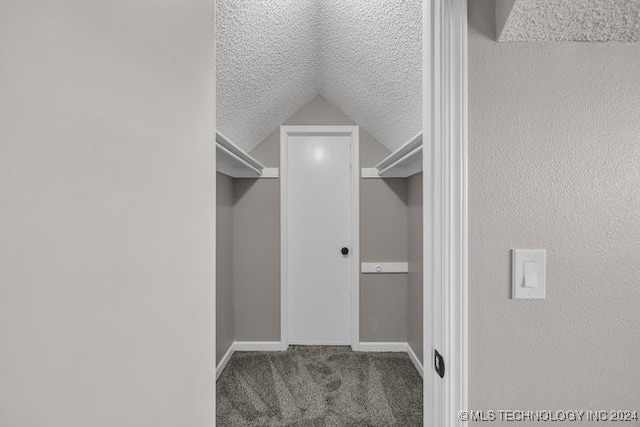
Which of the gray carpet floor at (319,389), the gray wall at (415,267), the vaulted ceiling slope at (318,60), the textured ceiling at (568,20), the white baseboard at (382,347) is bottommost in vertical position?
the gray carpet floor at (319,389)

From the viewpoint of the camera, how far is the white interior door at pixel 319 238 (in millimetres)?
3656

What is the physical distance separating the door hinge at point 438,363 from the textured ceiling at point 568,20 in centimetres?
80

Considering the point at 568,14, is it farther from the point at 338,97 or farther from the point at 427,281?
the point at 338,97

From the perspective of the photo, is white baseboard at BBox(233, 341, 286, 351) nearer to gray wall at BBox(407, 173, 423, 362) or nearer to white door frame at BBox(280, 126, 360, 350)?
white door frame at BBox(280, 126, 360, 350)

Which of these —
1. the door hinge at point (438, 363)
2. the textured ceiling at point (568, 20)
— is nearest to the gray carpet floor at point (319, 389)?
the door hinge at point (438, 363)

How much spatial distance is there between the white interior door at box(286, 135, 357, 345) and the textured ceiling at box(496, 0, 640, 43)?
276 cm

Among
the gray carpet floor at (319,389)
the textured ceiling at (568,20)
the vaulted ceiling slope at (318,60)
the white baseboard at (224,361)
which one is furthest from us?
the white baseboard at (224,361)

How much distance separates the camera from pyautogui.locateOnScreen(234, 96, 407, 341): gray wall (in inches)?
142

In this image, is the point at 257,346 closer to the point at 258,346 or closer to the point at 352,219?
the point at 258,346

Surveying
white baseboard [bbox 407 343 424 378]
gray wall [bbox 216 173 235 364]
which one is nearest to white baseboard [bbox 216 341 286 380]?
gray wall [bbox 216 173 235 364]

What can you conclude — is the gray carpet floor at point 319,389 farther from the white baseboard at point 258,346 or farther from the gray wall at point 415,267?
the gray wall at point 415,267

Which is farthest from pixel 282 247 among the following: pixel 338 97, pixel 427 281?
pixel 427 281

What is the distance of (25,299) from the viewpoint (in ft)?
1.37

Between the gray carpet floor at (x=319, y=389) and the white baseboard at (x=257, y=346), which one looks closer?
the gray carpet floor at (x=319, y=389)
